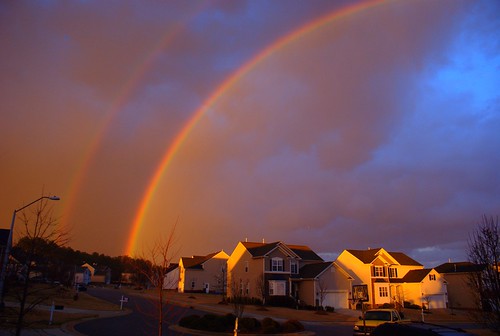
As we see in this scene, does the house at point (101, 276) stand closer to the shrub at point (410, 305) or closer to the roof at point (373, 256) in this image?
the roof at point (373, 256)

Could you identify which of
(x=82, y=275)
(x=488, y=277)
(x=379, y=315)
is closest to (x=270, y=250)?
(x=379, y=315)

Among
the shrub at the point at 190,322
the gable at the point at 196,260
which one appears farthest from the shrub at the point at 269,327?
the gable at the point at 196,260

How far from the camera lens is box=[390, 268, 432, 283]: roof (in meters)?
67.8

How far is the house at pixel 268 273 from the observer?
58.4m

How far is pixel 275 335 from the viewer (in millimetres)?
24078

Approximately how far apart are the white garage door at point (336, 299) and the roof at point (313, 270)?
3.25m

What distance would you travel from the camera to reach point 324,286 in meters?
58.1

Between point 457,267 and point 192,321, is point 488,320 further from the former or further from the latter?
point 457,267

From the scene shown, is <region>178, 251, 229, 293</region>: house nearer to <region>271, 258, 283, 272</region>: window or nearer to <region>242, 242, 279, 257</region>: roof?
<region>242, 242, 279, 257</region>: roof

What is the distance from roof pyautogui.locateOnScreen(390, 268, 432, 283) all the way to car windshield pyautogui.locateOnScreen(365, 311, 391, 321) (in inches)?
1965

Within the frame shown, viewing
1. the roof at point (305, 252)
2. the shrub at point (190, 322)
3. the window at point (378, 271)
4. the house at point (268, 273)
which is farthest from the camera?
the roof at point (305, 252)

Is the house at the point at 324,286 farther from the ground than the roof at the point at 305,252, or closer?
closer

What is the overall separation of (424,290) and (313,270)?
795 inches

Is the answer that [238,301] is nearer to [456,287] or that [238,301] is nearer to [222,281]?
[456,287]
